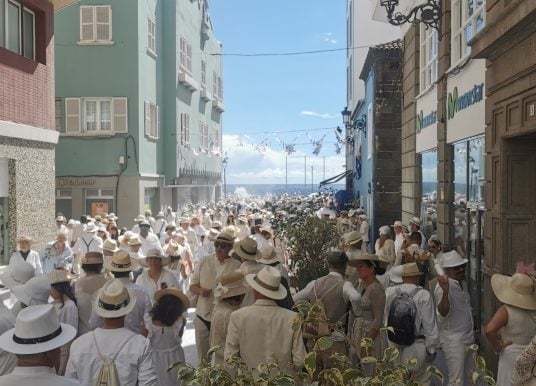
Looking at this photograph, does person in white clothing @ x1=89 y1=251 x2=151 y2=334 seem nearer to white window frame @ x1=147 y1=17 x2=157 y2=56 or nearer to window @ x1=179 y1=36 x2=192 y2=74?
white window frame @ x1=147 y1=17 x2=157 y2=56

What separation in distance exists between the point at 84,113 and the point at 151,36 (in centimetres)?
460

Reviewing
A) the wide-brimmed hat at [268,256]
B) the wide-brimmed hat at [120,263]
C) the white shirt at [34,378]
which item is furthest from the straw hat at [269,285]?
the wide-brimmed hat at [268,256]

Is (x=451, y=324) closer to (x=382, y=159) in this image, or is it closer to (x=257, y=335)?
(x=257, y=335)

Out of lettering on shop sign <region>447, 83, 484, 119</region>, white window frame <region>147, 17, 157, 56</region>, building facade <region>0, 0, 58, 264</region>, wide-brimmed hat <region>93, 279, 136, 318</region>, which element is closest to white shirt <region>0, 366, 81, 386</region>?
wide-brimmed hat <region>93, 279, 136, 318</region>

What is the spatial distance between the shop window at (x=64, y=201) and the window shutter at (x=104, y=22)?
19.6 ft

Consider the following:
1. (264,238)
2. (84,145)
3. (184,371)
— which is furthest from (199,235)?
(184,371)

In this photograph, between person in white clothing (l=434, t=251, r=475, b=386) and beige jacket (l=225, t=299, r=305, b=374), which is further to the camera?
person in white clothing (l=434, t=251, r=475, b=386)

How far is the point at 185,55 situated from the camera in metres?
31.8

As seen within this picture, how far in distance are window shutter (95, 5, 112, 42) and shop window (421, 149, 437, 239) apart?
1409cm

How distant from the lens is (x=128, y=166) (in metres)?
24.5

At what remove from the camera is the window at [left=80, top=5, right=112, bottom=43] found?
2397cm

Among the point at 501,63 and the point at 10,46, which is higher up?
the point at 10,46

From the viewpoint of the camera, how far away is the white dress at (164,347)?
6.00 metres

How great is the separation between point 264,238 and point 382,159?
408 inches
